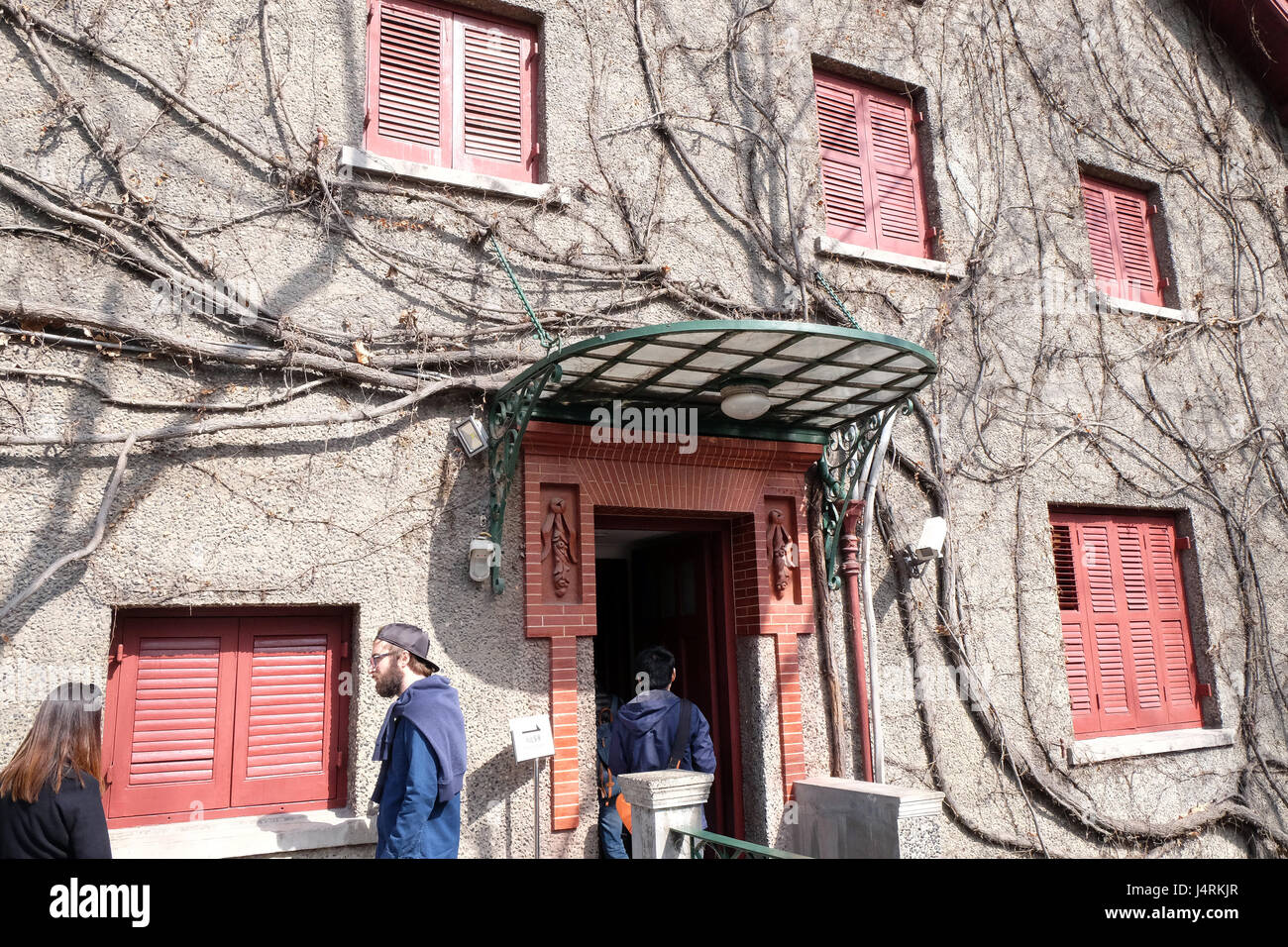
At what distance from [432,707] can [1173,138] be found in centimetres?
901

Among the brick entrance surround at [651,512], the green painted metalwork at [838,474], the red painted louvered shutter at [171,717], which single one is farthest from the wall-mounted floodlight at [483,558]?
the green painted metalwork at [838,474]

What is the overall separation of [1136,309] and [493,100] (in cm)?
591

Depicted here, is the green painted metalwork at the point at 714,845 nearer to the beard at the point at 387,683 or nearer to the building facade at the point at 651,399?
the building facade at the point at 651,399

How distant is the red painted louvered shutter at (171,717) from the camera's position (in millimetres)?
4590

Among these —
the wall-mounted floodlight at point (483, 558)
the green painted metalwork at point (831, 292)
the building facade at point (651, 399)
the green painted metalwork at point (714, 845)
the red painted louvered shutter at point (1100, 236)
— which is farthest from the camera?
the red painted louvered shutter at point (1100, 236)

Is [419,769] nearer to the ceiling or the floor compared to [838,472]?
nearer to the floor

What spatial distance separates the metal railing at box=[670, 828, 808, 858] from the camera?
13.9 ft

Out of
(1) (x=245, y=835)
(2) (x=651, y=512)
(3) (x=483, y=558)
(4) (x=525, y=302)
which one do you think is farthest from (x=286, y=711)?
(4) (x=525, y=302)

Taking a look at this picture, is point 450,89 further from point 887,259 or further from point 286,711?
point 286,711

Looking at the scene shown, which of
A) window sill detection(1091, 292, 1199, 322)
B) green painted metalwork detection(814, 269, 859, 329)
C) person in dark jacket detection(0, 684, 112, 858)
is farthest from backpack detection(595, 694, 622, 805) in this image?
window sill detection(1091, 292, 1199, 322)

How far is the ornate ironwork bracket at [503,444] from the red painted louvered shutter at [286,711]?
102 centimetres

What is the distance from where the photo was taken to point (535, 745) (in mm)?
5043

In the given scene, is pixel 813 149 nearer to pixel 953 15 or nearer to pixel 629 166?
pixel 629 166
